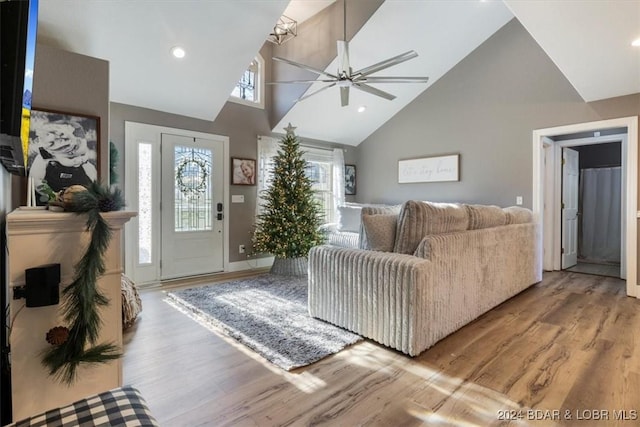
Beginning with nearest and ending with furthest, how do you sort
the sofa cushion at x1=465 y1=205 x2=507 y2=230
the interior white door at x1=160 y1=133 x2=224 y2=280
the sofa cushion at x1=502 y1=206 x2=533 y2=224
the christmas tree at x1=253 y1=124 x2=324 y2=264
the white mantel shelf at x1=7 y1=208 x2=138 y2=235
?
the white mantel shelf at x1=7 y1=208 x2=138 y2=235 → the sofa cushion at x1=465 y1=205 x2=507 y2=230 → the sofa cushion at x1=502 y1=206 x2=533 y2=224 → the interior white door at x1=160 y1=133 x2=224 y2=280 → the christmas tree at x1=253 y1=124 x2=324 y2=264

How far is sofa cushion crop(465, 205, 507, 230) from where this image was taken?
9.72 feet

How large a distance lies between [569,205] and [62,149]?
22.3 feet

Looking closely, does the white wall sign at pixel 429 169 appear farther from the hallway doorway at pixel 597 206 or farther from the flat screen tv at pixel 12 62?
the flat screen tv at pixel 12 62

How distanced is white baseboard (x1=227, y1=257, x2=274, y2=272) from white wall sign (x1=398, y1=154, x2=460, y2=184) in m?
2.99

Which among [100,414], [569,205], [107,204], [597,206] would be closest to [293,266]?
[107,204]

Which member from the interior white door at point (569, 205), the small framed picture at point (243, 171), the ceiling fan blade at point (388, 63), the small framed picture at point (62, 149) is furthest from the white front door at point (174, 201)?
the interior white door at point (569, 205)

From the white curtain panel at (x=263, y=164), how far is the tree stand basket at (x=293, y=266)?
3.40ft

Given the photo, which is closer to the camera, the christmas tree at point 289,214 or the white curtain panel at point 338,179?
the christmas tree at point 289,214

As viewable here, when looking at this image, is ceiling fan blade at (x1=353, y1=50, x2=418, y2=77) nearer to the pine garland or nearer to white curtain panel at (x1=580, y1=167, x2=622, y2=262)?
the pine garland

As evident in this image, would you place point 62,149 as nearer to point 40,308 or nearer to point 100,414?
point 40,308

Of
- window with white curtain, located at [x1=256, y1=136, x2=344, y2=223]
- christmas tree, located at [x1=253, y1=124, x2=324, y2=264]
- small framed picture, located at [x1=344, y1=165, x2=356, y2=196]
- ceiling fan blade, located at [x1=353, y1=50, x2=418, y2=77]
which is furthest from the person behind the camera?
small framed picture, located at [x1=344, y1=165, x2=356, y2=196]

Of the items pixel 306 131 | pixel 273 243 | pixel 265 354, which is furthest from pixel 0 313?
pixel 306 131

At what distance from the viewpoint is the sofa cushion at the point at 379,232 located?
8.52ft

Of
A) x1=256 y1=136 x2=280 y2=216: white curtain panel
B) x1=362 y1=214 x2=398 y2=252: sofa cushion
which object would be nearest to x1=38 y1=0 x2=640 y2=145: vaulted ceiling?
x1=256 y1=136 x2=280 y2=216: white curtain panel
